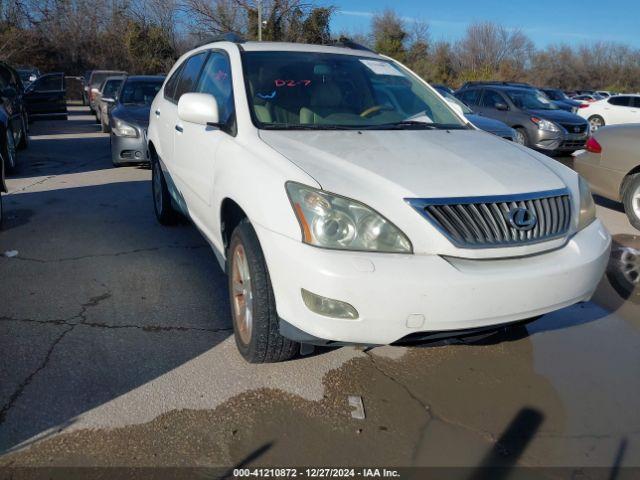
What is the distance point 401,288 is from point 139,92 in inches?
361

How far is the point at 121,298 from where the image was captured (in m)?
4.12

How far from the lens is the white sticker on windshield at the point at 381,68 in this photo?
4.28m

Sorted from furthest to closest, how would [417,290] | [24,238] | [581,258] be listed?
[24,238]
[581,258]
[417,290]

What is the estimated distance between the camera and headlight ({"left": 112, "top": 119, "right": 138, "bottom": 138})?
8.70m

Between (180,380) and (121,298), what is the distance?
1299 millimetres

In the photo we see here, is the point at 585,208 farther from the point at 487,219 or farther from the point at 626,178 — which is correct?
the point at 626,178

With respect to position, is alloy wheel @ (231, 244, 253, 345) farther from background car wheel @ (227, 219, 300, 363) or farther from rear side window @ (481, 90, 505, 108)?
rear side window @ (481, 90, 505, 108)

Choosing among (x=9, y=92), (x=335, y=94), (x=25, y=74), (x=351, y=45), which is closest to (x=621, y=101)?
(x=351, y=45)

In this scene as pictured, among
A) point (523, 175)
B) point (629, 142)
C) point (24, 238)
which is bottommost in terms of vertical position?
point (24, 238)

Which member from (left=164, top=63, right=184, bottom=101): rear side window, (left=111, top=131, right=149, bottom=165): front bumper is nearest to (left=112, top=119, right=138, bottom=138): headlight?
(left=111, top=131, right=149, bottom=165): front bumper

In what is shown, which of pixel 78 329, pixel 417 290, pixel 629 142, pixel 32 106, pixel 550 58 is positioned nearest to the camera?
pixel 417 290

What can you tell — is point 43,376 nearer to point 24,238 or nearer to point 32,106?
point 24,238

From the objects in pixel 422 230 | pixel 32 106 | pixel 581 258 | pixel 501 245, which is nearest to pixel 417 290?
pixel 422 230

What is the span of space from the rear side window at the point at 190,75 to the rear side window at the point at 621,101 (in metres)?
18.3
